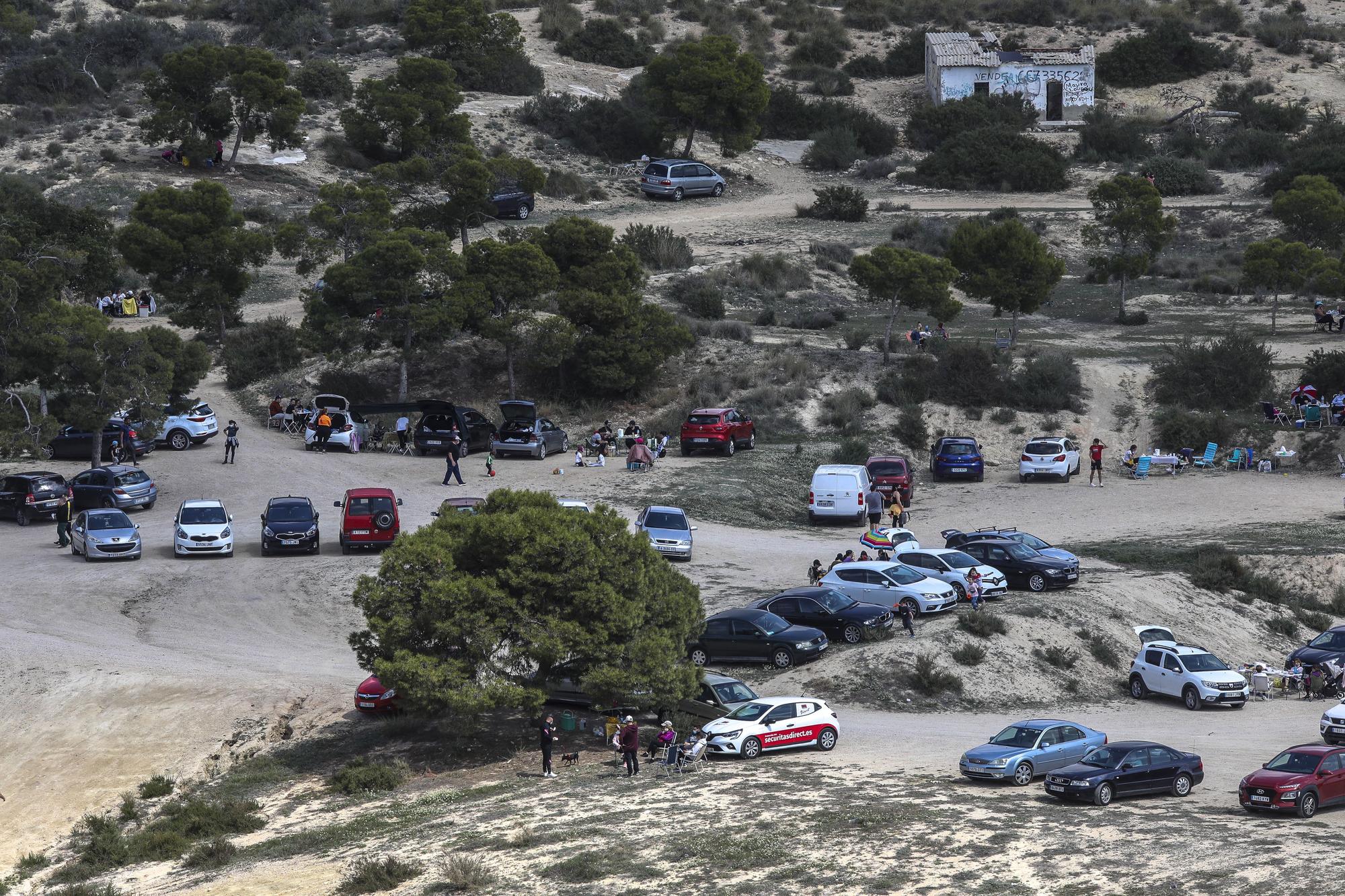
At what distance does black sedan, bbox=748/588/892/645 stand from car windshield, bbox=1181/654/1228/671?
19.5 feet

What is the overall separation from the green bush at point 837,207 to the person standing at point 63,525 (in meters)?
45.7

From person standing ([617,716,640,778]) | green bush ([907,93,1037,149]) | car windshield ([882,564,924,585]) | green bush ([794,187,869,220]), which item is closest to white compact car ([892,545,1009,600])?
car windshield ([882,564,924,585])

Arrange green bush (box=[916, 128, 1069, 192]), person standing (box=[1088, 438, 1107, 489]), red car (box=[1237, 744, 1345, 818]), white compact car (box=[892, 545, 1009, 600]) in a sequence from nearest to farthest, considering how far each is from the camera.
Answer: red car (box=[1237, 744, 1345, 818]) < white compact car (box=[892, 545, 1009, 600]) < person standing (box=[1088, 438, 1107, 489]) < green bush (box=[916, 128, 1069, 192])

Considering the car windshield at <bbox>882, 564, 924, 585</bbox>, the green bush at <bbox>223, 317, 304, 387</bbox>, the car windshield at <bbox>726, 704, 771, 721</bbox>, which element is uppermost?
the green bush at <bbox>223, 317, 304, 387</bbox>

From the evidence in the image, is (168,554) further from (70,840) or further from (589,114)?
(589,114)

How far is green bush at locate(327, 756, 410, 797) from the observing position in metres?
26.7

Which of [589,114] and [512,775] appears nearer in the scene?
[512,775]

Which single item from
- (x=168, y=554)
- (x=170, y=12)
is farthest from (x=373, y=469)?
(x=170, y=12)

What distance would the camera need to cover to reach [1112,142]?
290 ft

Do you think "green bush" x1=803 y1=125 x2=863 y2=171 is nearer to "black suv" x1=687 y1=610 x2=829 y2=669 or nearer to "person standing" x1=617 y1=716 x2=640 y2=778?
"black suv" x1=687 y1=610 x2=829 y2=669

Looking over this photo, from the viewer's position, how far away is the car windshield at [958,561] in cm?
3672

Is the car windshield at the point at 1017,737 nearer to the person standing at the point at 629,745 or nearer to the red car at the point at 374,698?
the person standing at the point at 629,745

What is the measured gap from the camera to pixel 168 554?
4081 cm

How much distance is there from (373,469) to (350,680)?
19.3 meters
